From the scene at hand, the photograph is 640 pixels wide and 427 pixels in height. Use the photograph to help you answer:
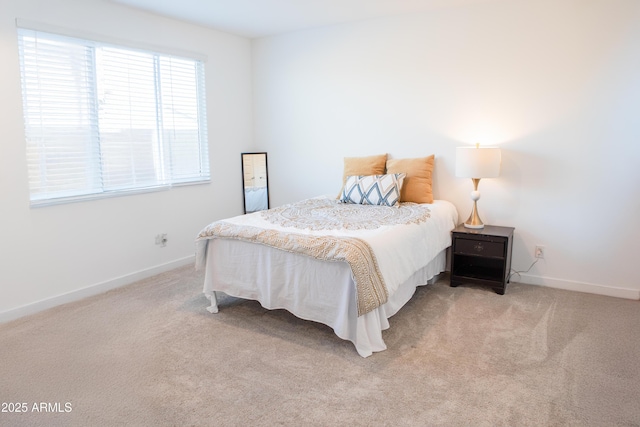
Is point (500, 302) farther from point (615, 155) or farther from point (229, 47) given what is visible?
point (229, 47)

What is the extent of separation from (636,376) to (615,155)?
5.91 feet

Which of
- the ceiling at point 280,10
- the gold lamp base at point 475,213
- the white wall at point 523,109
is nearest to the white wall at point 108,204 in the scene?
the ceiling at point 280,10


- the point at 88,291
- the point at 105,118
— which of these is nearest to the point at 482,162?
the point at 105,118

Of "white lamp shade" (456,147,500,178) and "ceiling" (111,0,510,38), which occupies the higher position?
"ceiling" (111,0,510,38)

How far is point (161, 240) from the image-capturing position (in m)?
4.27

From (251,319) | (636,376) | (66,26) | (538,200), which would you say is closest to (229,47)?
(66,26)

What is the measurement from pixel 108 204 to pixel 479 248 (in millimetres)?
3143

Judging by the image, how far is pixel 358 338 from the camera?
2.60 m

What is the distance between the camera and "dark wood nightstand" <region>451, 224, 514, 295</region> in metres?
3.56

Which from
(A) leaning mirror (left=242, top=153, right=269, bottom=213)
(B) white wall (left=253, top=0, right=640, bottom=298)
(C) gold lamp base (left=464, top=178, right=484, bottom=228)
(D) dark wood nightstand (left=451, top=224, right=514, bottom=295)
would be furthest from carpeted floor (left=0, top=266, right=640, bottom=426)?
(A) leaning mirror (left=242, top=153, right=269, bottom=213)

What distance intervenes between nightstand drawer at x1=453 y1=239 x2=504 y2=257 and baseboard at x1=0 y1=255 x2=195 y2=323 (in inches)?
105

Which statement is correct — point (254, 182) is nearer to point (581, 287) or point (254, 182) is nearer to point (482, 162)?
point (482, 162)

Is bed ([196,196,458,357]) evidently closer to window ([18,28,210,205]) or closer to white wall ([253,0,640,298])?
white wall ([253,0,640,298])

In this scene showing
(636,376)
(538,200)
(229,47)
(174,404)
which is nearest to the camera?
(174,404)
